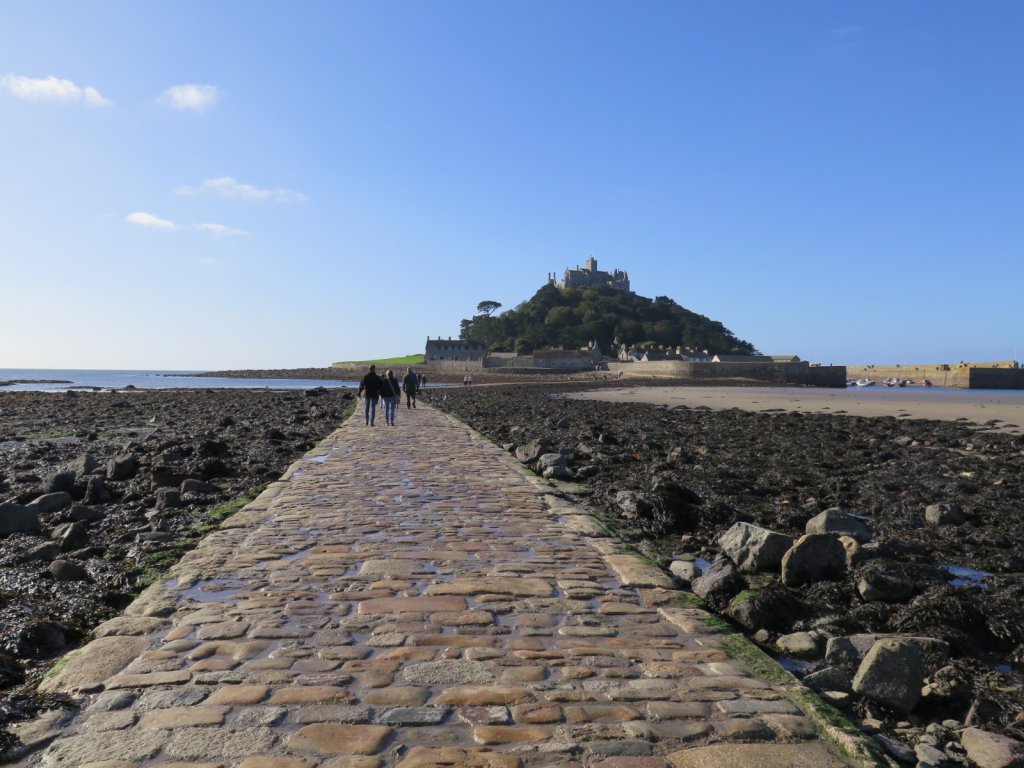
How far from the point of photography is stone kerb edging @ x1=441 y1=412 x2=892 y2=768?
10.2 ft

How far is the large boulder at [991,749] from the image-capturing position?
3168 mm

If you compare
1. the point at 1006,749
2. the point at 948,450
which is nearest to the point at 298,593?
the point at 1006,749

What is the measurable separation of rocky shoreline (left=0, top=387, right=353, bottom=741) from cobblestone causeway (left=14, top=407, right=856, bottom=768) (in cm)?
37

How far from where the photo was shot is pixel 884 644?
13.6 feet

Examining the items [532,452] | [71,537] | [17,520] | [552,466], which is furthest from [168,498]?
[532,452]

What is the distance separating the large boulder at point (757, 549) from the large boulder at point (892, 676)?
2.32 metres

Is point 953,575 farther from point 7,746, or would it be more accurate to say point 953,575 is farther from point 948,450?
point 948,450

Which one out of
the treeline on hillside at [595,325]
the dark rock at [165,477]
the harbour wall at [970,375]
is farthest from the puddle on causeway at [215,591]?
the treeline on hillside at [595,325]

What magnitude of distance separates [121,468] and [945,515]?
12.0 metres

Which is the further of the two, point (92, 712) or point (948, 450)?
point (948, 450)

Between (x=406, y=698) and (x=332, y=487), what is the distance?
6414 millimetres

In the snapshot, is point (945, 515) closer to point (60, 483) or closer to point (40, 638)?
point (40, 638)

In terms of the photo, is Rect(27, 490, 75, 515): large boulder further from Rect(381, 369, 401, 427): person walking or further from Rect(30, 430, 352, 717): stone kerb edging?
Rect(381, 369, 401, 427): person walking

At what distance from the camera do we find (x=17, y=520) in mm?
7914
